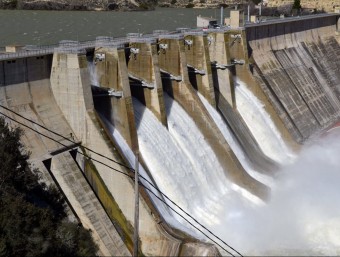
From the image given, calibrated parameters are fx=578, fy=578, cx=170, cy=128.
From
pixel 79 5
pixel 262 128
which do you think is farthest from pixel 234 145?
pixel 79 5

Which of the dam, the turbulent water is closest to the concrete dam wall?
the dam

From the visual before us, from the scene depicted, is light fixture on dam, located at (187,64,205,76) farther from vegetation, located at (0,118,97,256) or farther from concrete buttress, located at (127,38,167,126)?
vegetation, located at (0,118,97,256)

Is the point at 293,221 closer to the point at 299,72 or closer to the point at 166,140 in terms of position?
the point at 166,140

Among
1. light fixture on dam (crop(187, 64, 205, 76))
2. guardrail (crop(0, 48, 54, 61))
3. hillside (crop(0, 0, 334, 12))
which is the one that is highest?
guardrail (crop(0, 48, 54, 61))

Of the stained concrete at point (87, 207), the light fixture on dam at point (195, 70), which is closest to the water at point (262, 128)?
the light fixture on dam at point (195, 70)

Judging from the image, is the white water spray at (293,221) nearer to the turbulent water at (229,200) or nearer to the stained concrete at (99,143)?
the turbulent water at (229,200)
